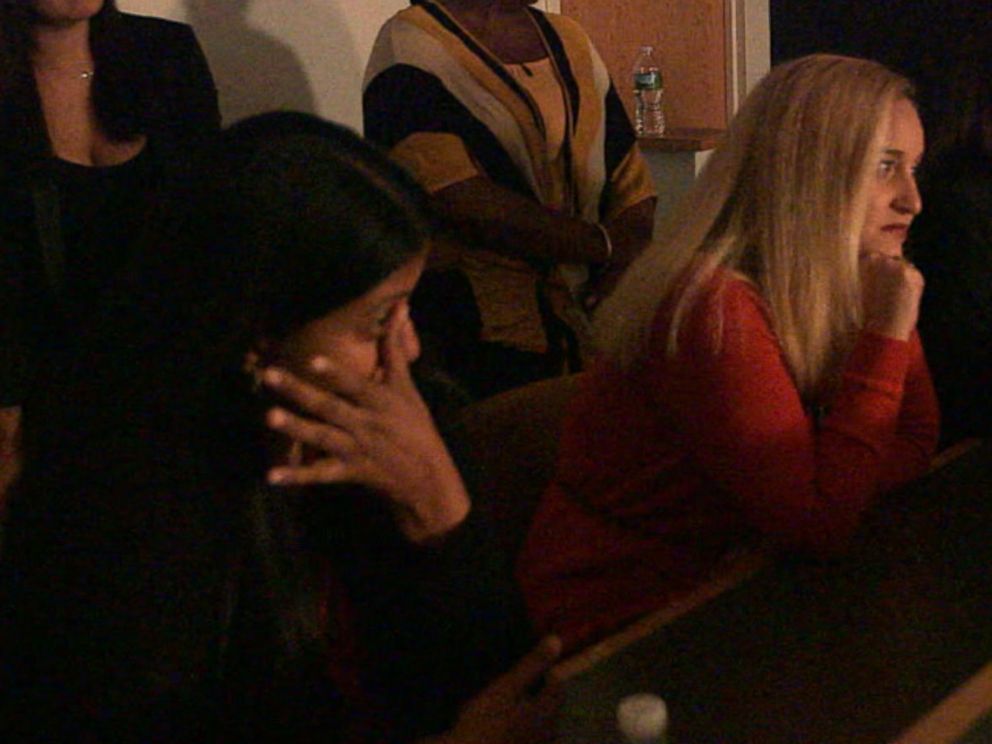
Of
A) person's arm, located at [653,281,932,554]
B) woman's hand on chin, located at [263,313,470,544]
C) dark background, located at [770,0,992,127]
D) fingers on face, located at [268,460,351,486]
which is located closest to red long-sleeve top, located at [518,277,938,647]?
person's arm, located at [653,281,932,554]

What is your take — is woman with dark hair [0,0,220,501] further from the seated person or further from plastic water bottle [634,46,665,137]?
plastic water bottle [634,46,665,137]

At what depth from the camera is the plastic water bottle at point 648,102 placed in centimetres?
312

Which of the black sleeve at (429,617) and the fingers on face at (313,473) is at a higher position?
the fingers on face at (313,473)

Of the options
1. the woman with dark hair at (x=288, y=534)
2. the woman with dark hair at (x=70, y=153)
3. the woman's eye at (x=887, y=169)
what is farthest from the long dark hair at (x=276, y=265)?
the woman's eye at (x=887, y=169)

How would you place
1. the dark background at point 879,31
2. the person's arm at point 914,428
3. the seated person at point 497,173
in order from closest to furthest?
the person's arm at point 914,428, the seated person at point 497,173, the dark background at point 879,31

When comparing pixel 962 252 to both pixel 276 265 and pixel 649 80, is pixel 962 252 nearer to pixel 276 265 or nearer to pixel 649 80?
pixel 276 265

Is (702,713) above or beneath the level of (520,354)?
above

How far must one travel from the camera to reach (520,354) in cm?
185

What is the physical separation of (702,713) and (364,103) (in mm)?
1273

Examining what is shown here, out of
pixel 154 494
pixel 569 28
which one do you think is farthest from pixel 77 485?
pixel 569 28

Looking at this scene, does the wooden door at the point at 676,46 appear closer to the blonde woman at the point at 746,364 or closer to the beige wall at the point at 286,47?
the beige wall at the point at 286,47

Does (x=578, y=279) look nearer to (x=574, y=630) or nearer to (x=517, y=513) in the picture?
(x=517, y=513)

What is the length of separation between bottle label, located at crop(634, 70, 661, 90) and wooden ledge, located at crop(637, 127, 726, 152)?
0.13 meters

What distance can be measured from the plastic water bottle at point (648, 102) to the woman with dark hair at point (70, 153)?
1.73m
